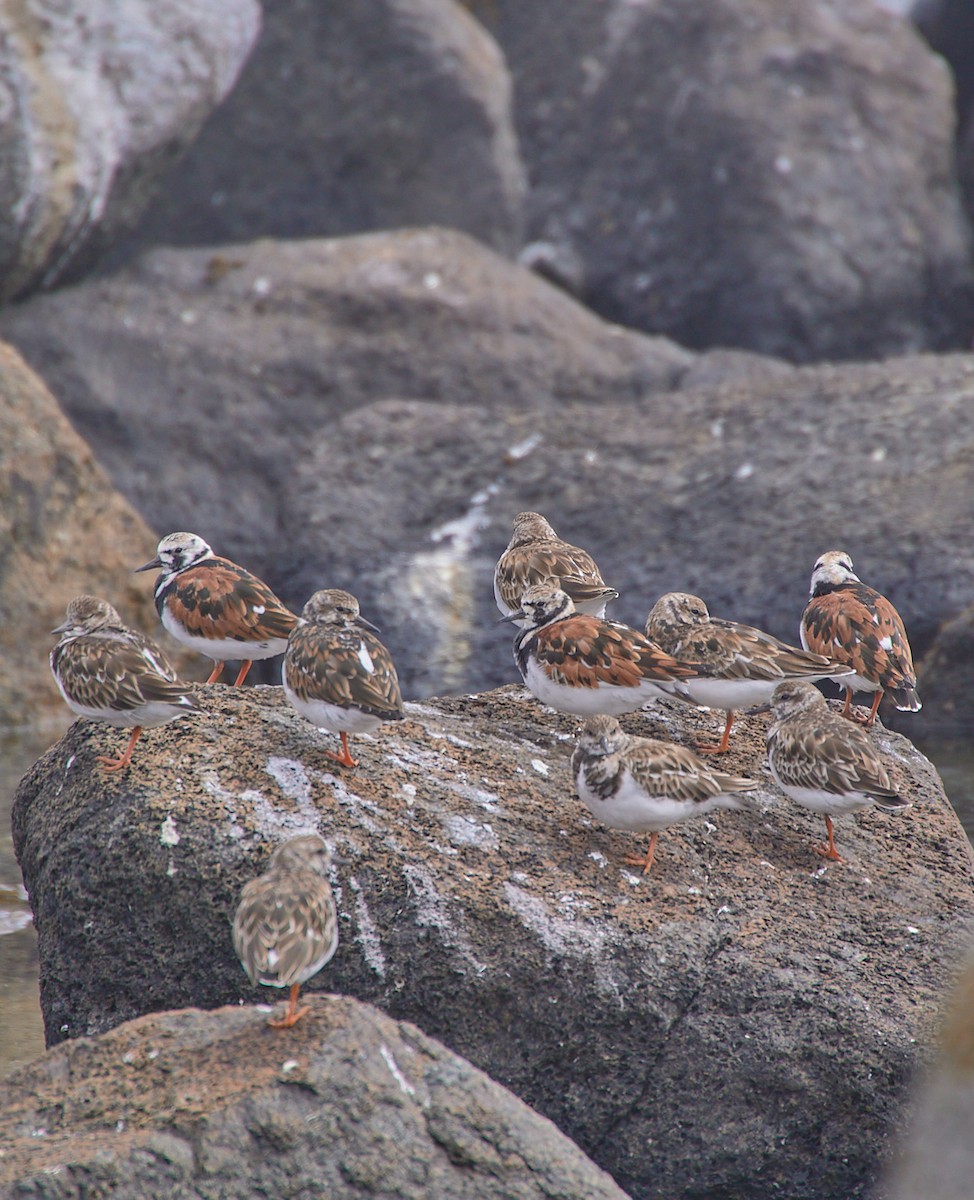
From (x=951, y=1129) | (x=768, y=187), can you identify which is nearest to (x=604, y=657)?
(x=951, y=1129)

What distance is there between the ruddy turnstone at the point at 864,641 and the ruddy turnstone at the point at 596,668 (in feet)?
3.68

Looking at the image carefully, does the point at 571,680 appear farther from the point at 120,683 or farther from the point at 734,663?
the point at 120,683

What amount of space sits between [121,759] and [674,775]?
230 cm

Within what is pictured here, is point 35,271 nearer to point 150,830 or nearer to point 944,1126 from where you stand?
point 150,830

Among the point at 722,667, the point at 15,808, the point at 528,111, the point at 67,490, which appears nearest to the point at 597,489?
the point at 67,490

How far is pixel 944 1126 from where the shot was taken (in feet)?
14.1

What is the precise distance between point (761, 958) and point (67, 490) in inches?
325

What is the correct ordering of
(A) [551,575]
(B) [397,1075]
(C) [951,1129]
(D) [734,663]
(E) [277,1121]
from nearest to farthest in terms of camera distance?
(C) [951,1129] < (E) [277,1121] < (B) [397,1075] < (D) [734,663] < (A) [551,575]

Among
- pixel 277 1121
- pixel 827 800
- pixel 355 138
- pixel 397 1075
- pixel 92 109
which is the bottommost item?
pixel 355 138

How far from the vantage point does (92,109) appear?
14438mm

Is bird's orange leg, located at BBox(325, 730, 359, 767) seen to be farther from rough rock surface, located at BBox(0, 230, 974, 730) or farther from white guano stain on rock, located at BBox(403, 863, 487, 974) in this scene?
rough rock surface, located at BBox(0, 230, 974, 730)

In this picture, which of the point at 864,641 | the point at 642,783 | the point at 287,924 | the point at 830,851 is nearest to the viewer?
the point at 287,924

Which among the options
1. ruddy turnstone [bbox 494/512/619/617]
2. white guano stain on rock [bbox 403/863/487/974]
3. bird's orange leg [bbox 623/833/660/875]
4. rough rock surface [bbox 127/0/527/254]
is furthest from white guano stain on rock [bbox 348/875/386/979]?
rough rock surface [bbox 127/0/527/254]

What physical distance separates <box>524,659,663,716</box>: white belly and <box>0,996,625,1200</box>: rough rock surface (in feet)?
7.45
